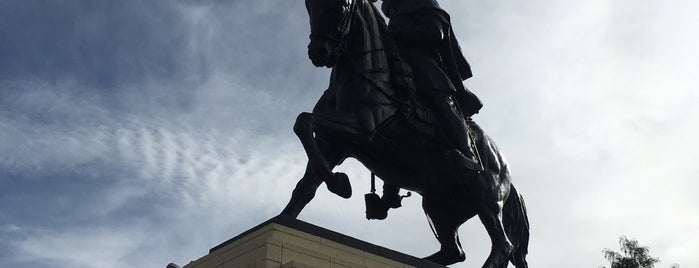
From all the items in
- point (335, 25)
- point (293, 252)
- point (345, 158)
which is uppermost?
point (335, 25)

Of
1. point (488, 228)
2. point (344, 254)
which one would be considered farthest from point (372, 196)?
point (344, 254)

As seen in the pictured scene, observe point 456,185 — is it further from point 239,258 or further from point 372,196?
point 239,258

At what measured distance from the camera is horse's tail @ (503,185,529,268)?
9.84 metres

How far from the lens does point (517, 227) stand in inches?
393

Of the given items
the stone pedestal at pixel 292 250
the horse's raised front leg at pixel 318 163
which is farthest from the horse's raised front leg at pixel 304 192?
the stone pedestal at pixel 292 250

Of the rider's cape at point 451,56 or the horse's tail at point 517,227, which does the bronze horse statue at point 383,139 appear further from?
the rider's cape at point 451,56

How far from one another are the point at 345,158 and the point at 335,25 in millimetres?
1319

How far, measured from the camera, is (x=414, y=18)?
9.26 metres

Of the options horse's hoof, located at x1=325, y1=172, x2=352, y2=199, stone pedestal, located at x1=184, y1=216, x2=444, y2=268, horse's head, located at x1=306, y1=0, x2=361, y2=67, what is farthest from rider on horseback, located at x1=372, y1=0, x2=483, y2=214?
stone pedestal, located at x1=184, y1=216, x2=444, y2=268

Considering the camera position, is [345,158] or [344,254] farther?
[345,158]

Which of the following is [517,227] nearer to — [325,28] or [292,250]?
[325,28]

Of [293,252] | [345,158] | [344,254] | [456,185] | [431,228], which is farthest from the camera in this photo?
[431,228]

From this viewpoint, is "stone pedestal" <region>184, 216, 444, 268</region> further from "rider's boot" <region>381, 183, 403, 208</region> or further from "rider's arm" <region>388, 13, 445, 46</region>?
"rider's arm" <region>388, 13, 445, 46</region>

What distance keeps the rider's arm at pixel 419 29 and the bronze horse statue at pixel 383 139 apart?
326mm
